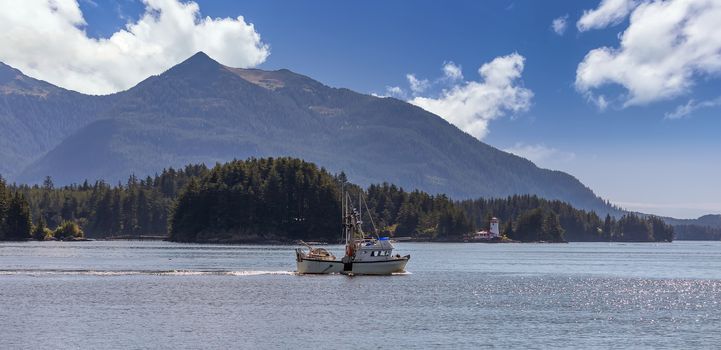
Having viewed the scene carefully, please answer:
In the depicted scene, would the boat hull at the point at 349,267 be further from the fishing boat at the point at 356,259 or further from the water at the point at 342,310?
the water at the point at 342,310

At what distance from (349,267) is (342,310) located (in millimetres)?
45814

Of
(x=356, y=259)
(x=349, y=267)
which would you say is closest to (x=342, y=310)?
(x=356, y=259)

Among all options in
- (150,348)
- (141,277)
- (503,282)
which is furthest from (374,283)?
(150,348)

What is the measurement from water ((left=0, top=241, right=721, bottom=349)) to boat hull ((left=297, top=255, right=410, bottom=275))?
1779mm

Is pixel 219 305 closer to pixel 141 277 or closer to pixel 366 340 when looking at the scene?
pixel 366 340

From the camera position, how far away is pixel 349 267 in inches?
5458

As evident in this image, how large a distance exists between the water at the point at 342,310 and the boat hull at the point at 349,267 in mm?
1779

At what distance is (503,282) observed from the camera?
136m

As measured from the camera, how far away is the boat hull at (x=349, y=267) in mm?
138625

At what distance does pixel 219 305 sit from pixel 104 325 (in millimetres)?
18160

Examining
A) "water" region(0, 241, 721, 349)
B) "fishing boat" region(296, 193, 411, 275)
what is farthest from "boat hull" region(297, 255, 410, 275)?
"water" region(0, 241, 721, 349)

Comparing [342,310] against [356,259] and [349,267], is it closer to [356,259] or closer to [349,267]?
[356,259]

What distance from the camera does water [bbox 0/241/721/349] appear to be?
72.4 m

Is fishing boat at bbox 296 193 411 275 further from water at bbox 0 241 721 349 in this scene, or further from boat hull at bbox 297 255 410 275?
water at bbox 0 241 721 349
